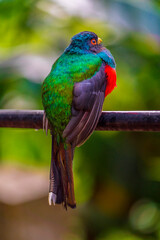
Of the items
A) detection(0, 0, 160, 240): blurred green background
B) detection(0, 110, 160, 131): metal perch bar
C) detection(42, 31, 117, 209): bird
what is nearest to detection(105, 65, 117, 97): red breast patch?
detection(42, 31, 117, 209): bird

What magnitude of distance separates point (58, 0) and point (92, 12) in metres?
0.53

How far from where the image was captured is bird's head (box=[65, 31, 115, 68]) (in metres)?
1.89

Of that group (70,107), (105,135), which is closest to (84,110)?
(70,107)

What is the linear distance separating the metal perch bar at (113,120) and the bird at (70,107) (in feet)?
0.26

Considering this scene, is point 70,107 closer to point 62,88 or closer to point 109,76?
point 62,88

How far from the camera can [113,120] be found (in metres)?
1.30

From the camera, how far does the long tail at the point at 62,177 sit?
1529 mm

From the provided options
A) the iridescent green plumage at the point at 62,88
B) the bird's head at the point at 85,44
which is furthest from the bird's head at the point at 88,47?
the iridescent green plumage at the point at 62,88

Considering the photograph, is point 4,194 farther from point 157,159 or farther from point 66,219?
point 157,159

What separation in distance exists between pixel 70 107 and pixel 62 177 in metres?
0.29

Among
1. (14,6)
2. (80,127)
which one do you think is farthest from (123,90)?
(80,127)

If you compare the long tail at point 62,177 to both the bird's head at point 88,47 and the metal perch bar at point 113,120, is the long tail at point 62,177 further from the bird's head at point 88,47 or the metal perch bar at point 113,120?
the bird's head at point 88,47

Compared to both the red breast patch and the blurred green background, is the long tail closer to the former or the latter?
the red breast patch

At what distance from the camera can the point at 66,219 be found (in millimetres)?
4137
